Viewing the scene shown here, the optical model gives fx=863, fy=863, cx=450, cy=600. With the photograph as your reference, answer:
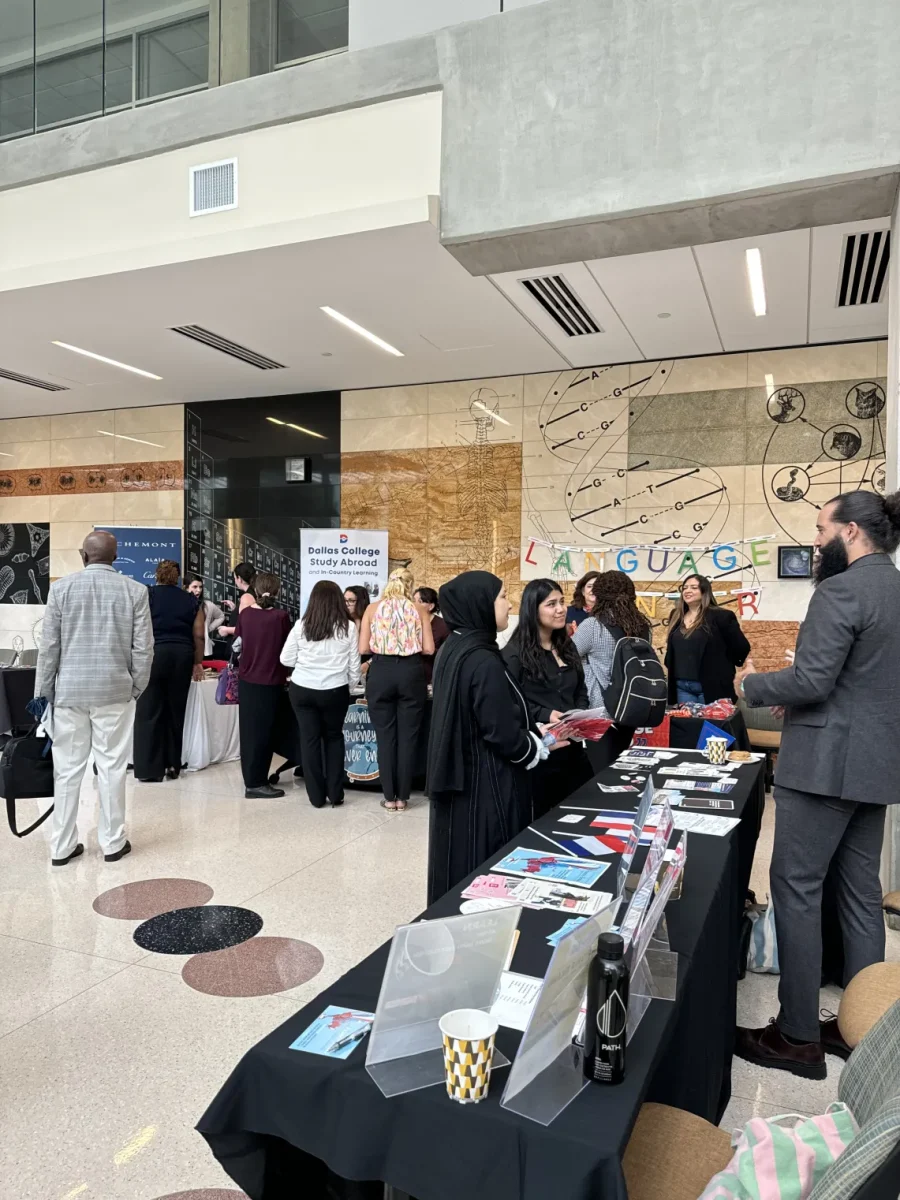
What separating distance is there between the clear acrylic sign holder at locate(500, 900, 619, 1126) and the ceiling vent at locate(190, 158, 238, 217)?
5992 mm

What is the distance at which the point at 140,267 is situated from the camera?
20.8 feet

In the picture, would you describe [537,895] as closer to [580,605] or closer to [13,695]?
[580,605]

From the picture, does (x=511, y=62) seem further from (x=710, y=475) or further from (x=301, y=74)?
(x=710, y=475)

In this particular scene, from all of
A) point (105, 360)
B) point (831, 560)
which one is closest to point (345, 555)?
point (105, 360)

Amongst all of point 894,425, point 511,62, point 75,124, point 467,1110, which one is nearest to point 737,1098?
point 467,1110

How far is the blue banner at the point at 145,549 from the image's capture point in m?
11.1

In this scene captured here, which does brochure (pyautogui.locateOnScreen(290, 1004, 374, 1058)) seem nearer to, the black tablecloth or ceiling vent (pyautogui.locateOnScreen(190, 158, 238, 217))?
ceiling vent (pyautogui.locateOnScreen(190, 158, 238, 217))

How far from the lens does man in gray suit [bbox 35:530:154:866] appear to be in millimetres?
4668

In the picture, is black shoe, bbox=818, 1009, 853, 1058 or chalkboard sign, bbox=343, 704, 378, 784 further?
chalkboard sign, bbox=343, 704, 378, 784

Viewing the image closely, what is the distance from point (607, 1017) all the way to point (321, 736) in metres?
4.90

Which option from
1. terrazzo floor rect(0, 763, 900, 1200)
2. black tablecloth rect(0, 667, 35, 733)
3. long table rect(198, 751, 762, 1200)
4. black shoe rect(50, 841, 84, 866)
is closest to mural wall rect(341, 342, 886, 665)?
terrazzo floor rect(0, 763, 900, 1200)

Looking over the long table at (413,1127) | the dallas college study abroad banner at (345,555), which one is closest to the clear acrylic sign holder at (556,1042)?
the long table at (413,1127)

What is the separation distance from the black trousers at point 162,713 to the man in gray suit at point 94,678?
1.67 m

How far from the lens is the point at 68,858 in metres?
4.81
